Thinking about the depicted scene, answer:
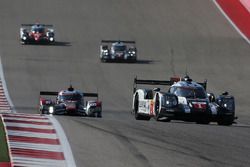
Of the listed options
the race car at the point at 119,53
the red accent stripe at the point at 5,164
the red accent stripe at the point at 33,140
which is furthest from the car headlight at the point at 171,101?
the race car at the point at 119,53

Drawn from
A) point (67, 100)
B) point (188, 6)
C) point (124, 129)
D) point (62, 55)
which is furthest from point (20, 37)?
point (124, 129)

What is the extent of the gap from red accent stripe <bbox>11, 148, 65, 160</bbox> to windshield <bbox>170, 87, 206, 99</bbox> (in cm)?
1269

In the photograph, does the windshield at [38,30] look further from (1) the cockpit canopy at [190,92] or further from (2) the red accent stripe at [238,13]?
(1) the cockpit canopy at [190,92]

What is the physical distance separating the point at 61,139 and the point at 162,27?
1881 inches

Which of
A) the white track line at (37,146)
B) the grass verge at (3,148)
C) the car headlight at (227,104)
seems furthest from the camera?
the car headlight at (227,104)

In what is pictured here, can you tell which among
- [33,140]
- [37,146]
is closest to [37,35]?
[33,140]

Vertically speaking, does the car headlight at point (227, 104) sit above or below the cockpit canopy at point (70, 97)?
below

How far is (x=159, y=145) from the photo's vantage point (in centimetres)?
1562

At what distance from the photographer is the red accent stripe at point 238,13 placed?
6177cm

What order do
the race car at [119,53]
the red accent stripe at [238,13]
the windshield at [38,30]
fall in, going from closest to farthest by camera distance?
the race car at [119,53] → the windshield at [38,30] → the red accent stripe at [238,13]

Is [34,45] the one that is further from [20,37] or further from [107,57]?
[107,57]

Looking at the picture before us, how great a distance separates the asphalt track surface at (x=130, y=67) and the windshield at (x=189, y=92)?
9.03ft

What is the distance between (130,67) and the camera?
166ft

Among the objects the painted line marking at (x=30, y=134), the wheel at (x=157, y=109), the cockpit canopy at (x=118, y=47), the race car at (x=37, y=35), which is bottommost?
the painted line marking at (x=30, y=134)
